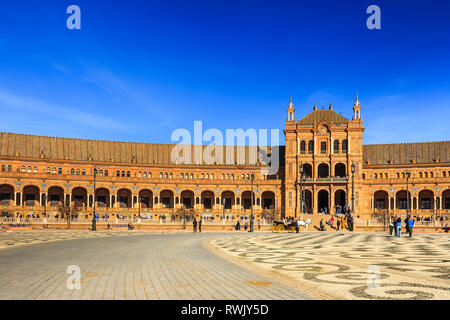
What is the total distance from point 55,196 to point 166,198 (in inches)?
926

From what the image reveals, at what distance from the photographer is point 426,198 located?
91.7 meters

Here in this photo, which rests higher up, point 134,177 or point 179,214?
point 134,177

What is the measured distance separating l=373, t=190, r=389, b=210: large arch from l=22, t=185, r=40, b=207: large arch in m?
70.8

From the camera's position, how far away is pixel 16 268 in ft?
49.4

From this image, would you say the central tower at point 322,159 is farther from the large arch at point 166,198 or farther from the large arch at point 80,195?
the large arch at point 80,195

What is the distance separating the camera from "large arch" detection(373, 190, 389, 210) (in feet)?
308

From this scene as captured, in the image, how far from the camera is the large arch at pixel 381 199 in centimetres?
9394

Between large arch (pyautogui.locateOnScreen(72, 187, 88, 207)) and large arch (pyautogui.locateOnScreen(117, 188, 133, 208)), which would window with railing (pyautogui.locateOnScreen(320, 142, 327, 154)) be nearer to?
large arch (pyautogui.locateOnScreen(117, 188, 133, 208))

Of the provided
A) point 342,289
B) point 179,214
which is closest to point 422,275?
point 342,289

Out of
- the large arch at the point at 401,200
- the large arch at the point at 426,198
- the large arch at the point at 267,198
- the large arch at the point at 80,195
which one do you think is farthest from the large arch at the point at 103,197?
the large arch at the point at 426,198

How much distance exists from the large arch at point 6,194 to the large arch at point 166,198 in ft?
98.7

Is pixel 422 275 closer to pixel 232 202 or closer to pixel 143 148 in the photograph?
pixel 232 202
